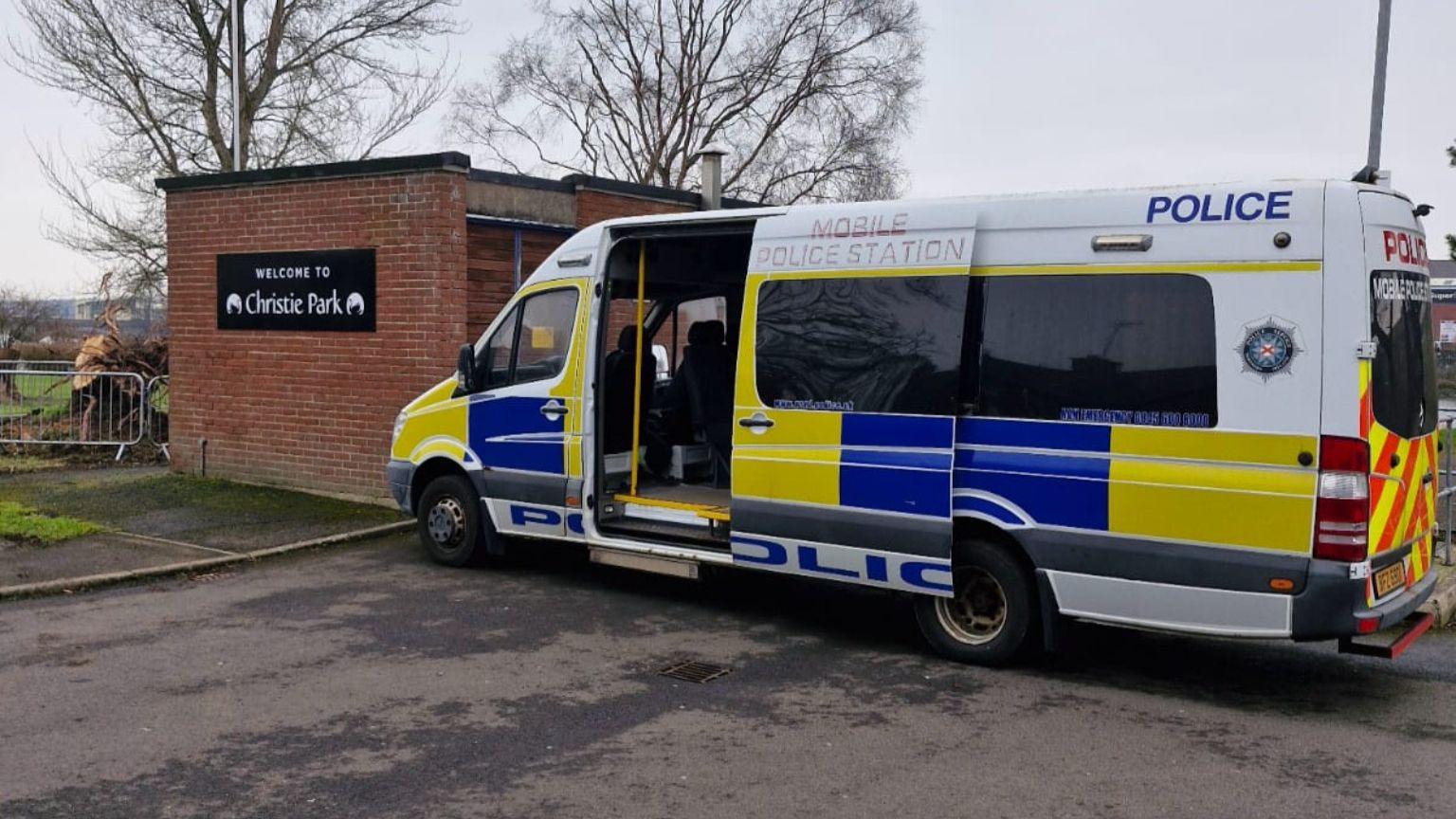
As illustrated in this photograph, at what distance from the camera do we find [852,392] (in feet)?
23.9

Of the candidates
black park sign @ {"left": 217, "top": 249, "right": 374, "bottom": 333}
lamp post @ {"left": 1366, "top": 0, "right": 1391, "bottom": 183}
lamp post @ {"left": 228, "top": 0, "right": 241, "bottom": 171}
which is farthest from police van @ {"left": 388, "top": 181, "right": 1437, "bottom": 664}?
lamp post @ {"left": 228, "top": 0, "right": 241, "bottom": 171}

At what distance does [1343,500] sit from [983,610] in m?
1.96

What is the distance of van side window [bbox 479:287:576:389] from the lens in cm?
880

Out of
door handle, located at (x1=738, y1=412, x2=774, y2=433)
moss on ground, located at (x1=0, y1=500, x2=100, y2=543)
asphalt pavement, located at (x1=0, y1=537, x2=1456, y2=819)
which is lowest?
asphalt pavement, located at (x1=0, y1=537, x2=1456, y2=819)

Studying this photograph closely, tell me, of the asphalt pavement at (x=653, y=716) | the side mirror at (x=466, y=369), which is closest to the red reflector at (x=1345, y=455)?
the asphalt pavement at (x=653, y=716)

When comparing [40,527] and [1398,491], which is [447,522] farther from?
[1398,491]

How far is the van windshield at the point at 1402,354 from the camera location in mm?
5953

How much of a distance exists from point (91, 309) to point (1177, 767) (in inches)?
1079

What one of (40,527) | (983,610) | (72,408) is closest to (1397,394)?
(983,610)

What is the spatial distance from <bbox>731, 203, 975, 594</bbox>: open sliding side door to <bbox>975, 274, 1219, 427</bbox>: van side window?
A: 0.23m

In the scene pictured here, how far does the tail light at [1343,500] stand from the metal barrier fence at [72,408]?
1454 cm

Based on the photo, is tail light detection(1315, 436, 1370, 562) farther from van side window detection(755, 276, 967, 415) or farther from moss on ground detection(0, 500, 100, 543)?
moss on ground detection(0, 500, 100, 543)

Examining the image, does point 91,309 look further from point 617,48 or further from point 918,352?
point 918,352

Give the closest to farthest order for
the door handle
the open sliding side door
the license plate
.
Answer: the license plate, the open sliding side door, the door handle
